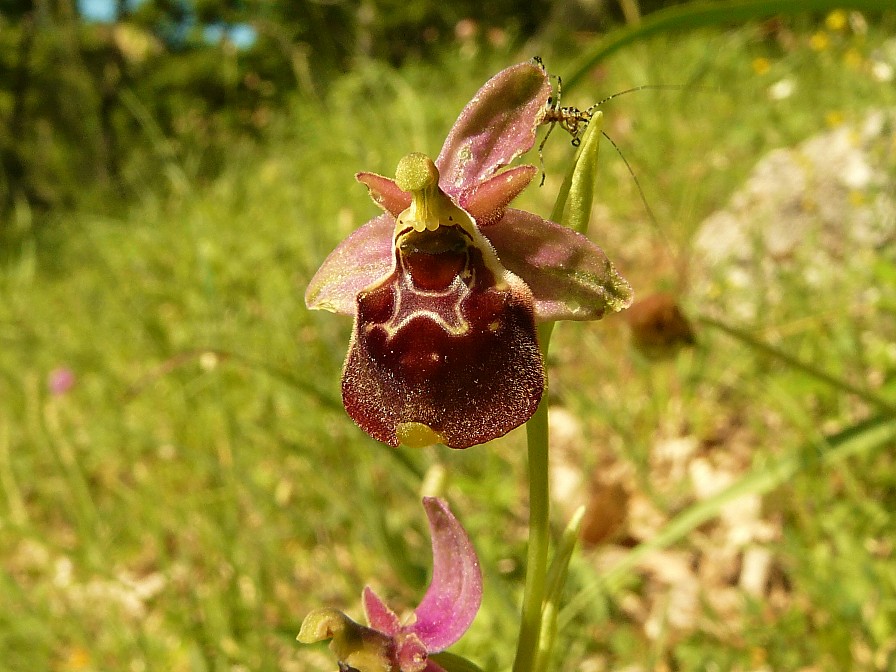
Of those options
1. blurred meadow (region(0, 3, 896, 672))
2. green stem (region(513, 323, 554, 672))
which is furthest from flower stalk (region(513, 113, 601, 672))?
blurred meadow (region(0, 3, 896, 672))

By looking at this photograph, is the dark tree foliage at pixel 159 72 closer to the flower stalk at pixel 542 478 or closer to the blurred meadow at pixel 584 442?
the blurred meadow at pixel 584 442

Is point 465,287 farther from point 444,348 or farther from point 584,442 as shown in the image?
point 584,442

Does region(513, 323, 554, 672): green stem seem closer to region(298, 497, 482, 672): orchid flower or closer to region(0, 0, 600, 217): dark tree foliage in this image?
region(298, 497, 482, 672): orchid flower

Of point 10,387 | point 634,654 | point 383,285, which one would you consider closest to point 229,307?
point 10,387

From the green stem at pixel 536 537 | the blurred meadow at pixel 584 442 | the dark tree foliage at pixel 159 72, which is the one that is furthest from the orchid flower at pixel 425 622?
the dark tree foliage at pixel 159 72

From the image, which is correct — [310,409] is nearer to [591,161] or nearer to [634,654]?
[634,654]

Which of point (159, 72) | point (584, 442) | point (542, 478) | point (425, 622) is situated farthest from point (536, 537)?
point (159, 72)

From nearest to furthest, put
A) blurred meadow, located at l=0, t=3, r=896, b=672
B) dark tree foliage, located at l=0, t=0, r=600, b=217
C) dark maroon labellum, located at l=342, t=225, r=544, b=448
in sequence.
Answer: dark maroon labellum, located at l=342, t=225, r=544, b=448
blurred meadow, located at l=0, t=3, r=896, b=672
dark tree foliage, located at l=0, t=0, r=600, b=217
